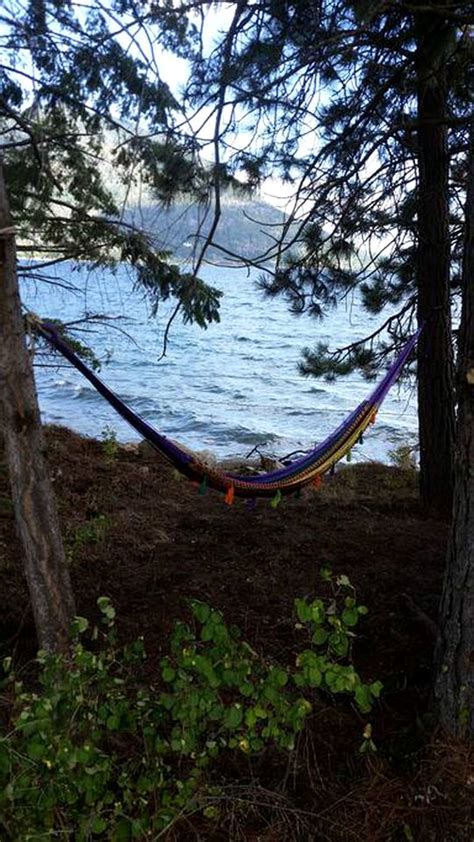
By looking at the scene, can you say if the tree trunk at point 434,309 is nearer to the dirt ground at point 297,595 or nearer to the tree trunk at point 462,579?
the dirt ground at point 297,595

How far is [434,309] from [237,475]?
1.51 m

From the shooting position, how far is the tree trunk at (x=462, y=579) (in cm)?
161

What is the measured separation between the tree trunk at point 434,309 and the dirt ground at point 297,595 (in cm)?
28

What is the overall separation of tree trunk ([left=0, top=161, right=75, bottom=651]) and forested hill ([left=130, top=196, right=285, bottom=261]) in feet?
1.45

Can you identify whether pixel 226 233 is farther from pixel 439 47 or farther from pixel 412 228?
pixel 412 228

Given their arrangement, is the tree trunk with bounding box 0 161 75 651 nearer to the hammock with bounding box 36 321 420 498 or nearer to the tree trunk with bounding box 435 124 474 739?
the hammock with bounding box 36 321 420 498

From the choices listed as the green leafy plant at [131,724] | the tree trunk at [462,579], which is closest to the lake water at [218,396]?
the tree trunk at [462,579]

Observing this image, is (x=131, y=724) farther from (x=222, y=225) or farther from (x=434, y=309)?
(x=434, y=309)

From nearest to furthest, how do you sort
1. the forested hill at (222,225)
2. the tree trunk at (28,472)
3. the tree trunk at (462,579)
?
the tree trunk at (462,579) < the forested hill at (222,225) < the tree trunk at (28,472)

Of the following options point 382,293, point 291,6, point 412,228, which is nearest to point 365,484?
point 382,293

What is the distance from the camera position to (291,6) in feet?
7.04

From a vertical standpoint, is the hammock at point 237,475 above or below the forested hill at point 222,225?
below

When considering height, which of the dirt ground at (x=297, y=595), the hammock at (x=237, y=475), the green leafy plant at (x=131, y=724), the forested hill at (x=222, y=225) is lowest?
the dirt ground at (x=297, y=595)

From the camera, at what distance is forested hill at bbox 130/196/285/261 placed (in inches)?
67.6
